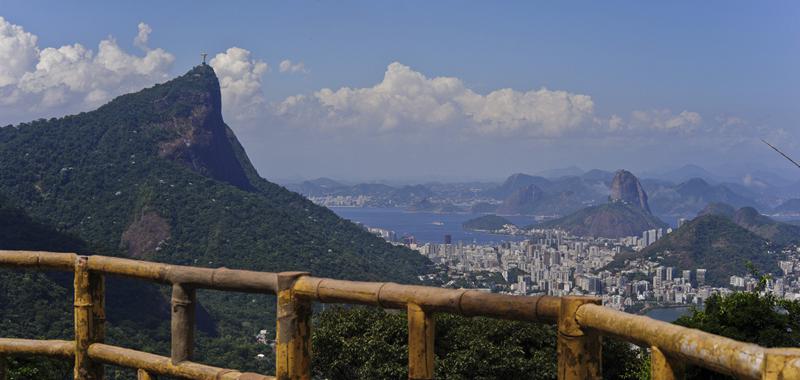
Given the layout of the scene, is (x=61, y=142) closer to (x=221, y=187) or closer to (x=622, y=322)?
(x=221, y=187)

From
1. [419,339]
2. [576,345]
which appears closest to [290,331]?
[419,339]

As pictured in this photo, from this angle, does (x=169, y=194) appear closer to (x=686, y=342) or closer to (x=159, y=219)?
(x=159, y=219)

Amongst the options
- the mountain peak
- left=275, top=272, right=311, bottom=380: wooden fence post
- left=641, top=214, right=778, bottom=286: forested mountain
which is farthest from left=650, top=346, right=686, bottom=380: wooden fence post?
left=641, top=214, right=778, bottom=286: forested mountain

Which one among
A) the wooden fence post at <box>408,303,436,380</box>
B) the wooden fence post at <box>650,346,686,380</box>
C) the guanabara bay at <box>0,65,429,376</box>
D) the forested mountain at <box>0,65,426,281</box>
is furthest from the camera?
the forested mountain at <box>0,65,426,281</box>

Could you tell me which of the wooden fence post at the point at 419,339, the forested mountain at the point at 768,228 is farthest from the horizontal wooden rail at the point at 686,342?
the forested mountain at the point at 768,228

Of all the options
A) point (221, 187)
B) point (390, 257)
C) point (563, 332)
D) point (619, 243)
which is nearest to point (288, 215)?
point (221, 187)

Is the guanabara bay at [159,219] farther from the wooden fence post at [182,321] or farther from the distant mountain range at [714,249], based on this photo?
the distant mountain range at [714,249]

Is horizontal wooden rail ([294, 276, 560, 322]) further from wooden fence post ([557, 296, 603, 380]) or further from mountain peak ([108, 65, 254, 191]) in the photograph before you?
mountain peak ([108, 65, 254, 191])
